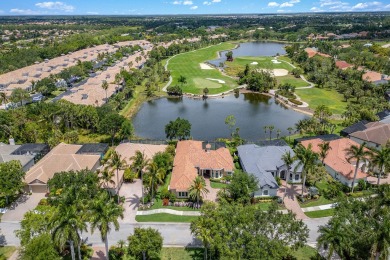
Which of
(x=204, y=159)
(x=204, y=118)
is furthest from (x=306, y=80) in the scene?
(x=204, y=159)

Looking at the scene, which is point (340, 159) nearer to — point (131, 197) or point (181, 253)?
point (181, 253)

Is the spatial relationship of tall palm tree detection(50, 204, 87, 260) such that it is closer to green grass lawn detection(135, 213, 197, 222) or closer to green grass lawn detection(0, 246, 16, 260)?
green grass lawn detection(0, 246, 16, 260)

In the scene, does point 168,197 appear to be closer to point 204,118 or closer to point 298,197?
point 298,197

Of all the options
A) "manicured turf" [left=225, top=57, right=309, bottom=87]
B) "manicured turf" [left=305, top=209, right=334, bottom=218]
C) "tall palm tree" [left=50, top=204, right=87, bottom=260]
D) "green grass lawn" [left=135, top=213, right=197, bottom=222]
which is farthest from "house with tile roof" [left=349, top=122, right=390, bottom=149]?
"tall palm tree" [left=50, top=204, right=87, bottom=260]

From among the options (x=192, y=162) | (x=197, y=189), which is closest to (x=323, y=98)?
(x=192, y=162)

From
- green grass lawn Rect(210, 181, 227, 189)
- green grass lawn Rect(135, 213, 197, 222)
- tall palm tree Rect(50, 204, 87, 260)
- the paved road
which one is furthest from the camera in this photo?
green grass lawn Rect(210, 181, 227, 189)

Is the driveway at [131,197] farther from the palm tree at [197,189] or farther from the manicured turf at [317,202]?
the manicured turf at [317,202]
